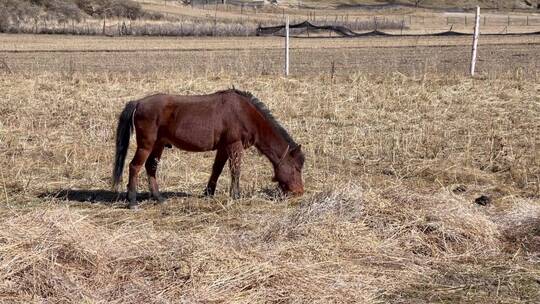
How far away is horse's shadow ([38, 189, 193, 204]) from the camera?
7852 millimetres

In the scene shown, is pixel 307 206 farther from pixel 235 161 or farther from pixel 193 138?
pixel 193 138

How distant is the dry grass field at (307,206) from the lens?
491 centimetres

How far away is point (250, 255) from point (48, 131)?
7.22m

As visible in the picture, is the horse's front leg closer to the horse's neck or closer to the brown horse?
the brown horse

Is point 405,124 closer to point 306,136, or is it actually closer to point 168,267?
point 306,136

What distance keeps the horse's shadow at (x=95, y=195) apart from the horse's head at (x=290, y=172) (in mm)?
1114

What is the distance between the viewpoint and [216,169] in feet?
25.9

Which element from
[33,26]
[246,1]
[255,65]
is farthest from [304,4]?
[255,65]

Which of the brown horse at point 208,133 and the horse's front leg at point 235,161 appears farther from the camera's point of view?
the horse's front leg at point 235,161

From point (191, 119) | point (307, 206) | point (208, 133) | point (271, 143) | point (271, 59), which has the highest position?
point (191, 119)

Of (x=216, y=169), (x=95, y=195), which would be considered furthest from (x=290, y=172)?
(x=95, y=195)

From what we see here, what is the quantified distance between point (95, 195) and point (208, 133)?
1.58 meters

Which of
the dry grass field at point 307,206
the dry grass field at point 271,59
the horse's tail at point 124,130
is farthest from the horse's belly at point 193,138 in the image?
the dry grass field at point 271,59

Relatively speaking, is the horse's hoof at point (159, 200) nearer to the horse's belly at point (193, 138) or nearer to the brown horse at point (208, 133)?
the brown horse at point (208, 133)
